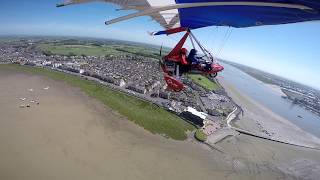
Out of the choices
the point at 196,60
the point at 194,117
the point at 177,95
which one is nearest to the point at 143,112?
the point at 194,117

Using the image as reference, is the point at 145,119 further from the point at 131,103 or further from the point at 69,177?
the point at 69,177

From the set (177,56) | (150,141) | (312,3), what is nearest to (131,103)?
(150,141)

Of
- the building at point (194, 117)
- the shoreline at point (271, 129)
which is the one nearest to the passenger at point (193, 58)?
the building at point (194, 117)

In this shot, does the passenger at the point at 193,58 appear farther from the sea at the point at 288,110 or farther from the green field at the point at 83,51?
the green field at the point at 83,51

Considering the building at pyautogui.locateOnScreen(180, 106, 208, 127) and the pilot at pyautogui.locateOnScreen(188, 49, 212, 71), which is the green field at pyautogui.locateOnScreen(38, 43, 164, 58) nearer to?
the building at pyautogui.locateOnScreen(180, 106, 208, 127)

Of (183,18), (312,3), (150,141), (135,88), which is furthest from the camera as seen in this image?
(135,88)

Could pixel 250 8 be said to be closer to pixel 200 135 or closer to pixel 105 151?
pixel 105 151
